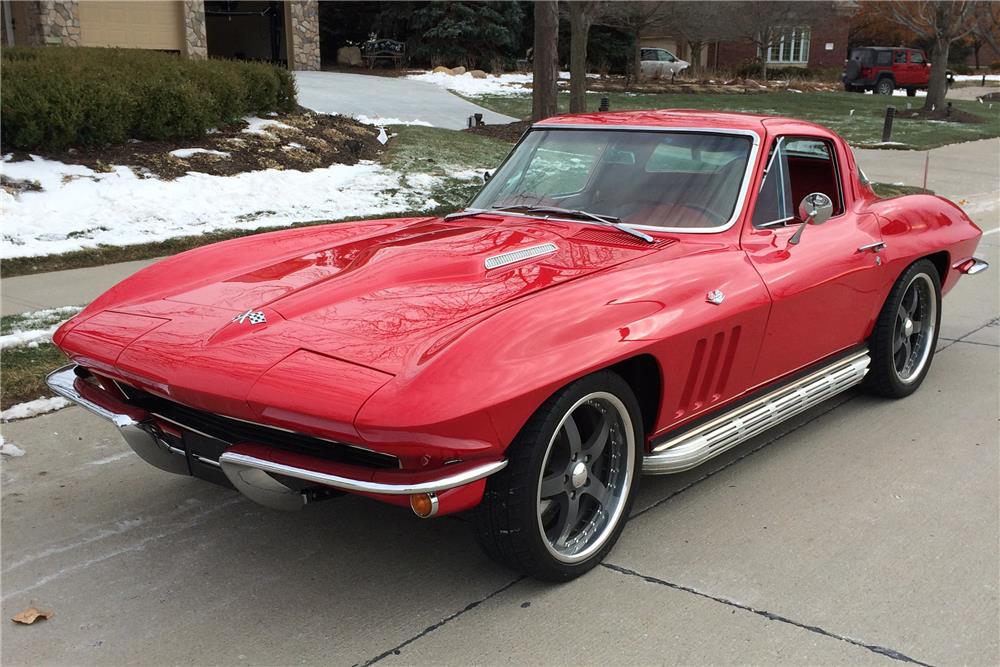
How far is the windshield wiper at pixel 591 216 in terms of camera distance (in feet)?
12.9

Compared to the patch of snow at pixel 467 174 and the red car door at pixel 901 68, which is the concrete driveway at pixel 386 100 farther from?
the red car door at pixel 901 68

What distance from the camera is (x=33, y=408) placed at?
489cm

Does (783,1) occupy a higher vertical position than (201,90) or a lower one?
higher

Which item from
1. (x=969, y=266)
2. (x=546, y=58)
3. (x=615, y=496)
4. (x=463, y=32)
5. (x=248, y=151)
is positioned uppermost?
(x=463, y=32)

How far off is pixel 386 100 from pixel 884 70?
80.3 feet

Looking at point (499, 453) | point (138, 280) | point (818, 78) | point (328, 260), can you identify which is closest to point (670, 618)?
point (499, 453)

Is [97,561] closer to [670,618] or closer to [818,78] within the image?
[670,618]

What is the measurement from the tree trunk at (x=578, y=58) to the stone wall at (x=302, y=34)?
9895mm

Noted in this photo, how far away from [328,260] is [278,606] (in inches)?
57.2

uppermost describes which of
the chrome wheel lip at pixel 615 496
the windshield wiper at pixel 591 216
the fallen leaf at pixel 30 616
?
the windshield wiper at pixel 591 216

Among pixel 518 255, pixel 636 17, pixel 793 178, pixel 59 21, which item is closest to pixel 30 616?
pixel 518 255

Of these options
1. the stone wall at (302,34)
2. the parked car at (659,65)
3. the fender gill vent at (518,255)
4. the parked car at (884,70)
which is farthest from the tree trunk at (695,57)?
the fender gill vent at (518,255)

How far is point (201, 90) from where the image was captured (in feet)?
39.9

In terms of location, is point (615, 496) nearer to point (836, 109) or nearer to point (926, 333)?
point (926, 333)
